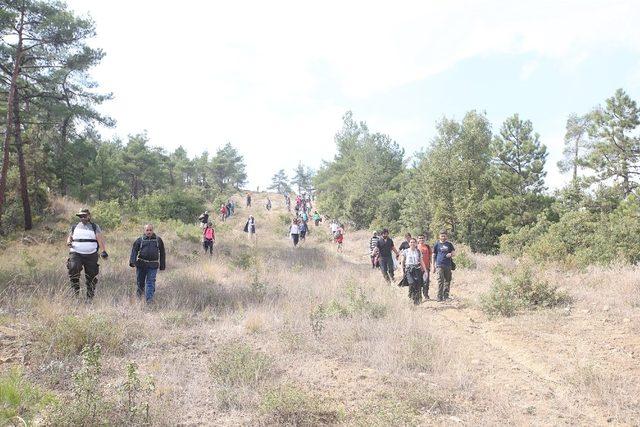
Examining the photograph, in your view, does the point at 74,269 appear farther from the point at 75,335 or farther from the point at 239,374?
the point at 239,374

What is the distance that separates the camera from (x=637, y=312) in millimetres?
7770

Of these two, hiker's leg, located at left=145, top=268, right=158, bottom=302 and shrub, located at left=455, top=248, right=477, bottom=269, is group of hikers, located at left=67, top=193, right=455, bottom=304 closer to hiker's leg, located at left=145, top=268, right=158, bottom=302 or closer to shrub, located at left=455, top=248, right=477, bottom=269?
hiker's leg, located at left=145, top=268, right=158, bottom=302

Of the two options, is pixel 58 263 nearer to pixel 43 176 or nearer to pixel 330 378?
pixel 330 378

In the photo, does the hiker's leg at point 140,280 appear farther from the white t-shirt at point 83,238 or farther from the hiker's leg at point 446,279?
the hiker's leg at point 446,279

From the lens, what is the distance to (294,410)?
3994 mm

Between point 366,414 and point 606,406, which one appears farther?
point 606,406

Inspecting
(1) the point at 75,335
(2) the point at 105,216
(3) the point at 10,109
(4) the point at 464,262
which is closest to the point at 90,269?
(1) the point at 75,335

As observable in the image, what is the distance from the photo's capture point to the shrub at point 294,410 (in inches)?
155

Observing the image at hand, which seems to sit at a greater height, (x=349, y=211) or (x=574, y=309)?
(x=349, y=211)

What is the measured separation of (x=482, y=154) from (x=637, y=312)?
17.5 metres

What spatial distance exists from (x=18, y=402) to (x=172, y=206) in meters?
25.7

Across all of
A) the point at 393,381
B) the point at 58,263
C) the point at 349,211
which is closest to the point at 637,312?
the point at 393,381

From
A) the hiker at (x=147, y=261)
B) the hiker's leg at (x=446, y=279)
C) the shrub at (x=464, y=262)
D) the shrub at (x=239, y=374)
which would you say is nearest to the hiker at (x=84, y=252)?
the hiker at (x=147, y=261)

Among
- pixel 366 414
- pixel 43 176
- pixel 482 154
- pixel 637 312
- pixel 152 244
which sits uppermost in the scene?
pixel 482 154
